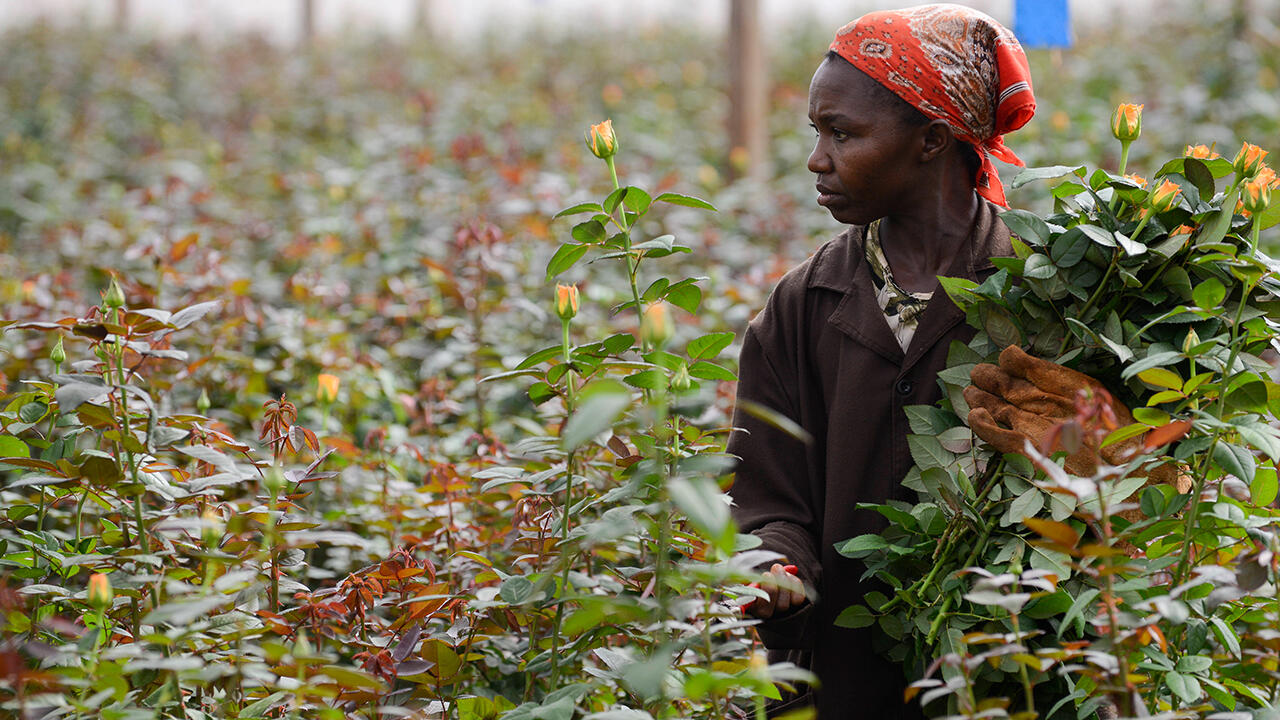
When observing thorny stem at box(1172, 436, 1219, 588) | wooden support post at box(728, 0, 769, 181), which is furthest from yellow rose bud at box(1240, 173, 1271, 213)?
wooden support post at box(728, 0, 769, 181)

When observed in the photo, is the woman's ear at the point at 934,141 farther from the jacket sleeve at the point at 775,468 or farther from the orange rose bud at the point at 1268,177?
the orange rose bud at the point at 1268,177

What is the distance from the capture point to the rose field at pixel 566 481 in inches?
54.5

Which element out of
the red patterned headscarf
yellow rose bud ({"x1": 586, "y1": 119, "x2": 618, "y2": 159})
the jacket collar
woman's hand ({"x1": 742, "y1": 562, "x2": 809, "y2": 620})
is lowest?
woman's hand ({"x1": 742, "y1": 562, "x2": 809, "y2": 620})

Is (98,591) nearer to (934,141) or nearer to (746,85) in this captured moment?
(934,141)

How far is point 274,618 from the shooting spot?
1.59m

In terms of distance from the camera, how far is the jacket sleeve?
1892mm

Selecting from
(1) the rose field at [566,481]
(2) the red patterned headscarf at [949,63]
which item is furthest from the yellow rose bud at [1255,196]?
(2) the red patterned headscarf at [949,63]

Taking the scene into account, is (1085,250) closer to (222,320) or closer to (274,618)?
(274,618)

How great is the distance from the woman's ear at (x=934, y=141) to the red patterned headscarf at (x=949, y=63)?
2 cm

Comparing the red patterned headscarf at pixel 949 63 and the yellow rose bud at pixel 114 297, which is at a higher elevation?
the red patterned headscarf at pixel 949 63

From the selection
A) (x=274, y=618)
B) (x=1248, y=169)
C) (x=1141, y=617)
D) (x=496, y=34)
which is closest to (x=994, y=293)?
(x=1248, y=169)

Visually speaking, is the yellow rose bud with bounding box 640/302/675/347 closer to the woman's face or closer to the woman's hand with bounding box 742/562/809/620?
the woman's hand with bounding box 742/562/809/620

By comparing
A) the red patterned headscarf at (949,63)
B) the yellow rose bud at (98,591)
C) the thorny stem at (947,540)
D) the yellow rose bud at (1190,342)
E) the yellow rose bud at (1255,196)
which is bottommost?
the thorny stem at (947,540)

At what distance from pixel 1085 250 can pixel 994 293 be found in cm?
15
